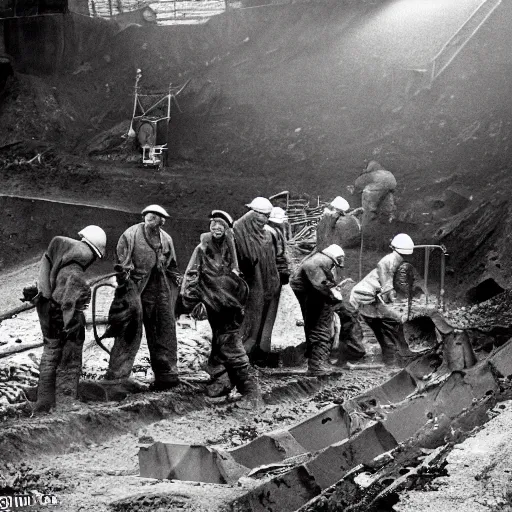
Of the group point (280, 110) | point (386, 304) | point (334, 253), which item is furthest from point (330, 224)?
point (280, 110)

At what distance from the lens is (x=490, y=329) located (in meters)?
13.4

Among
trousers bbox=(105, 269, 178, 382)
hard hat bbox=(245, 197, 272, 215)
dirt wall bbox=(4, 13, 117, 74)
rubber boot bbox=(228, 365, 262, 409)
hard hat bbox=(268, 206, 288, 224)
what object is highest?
dirt wall bbox=(4, 13, 117, 74)

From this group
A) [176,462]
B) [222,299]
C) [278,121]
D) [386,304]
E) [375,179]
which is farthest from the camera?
[278,121]

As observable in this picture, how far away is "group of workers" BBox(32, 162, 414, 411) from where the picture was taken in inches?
469

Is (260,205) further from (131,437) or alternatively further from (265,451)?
(265,451)

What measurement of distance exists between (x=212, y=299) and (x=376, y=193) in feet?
34.8

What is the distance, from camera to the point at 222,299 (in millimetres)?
13070

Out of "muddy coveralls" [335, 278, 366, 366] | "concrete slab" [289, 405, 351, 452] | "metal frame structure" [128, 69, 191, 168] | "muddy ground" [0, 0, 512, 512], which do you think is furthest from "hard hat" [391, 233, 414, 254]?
"metal frame structure" [128, 69, 191, 168]

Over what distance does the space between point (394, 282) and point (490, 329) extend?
8.56ft

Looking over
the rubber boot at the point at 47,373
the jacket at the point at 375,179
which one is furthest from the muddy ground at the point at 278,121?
the rubber boot at the point at 47,373

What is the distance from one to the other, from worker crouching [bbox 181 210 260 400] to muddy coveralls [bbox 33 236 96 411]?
1.54m

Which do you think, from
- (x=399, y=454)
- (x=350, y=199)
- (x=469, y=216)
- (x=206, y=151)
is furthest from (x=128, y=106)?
(x=399, y=454)

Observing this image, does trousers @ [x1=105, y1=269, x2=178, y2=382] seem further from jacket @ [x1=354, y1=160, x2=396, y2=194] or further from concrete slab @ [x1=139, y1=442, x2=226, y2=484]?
jacket @ [x1=354, y1=160, x2=396, y2=194]

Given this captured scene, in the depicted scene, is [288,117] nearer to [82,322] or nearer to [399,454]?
[82,322]
